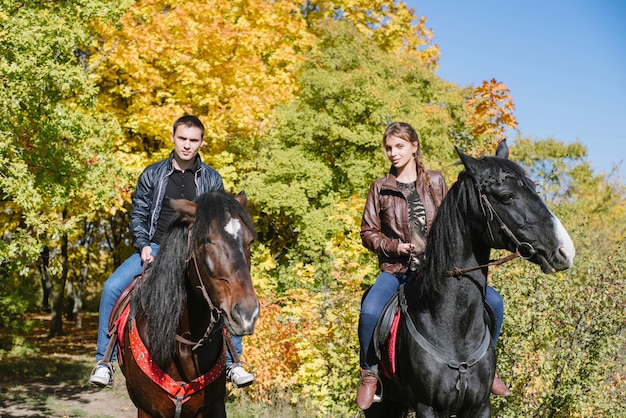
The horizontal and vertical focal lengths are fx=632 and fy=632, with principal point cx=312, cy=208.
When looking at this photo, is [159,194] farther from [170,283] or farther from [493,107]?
[493,107]

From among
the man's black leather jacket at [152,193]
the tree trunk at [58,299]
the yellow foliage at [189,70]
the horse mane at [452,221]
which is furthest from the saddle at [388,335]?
the tree trunk at [58,299]

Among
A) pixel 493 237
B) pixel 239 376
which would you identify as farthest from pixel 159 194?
pixel 493 237

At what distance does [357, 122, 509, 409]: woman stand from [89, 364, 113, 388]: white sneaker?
2027 mm

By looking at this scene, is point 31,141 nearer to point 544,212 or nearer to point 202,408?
point 202,408

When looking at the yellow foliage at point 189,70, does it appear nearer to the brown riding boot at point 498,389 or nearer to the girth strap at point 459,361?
the girth strap at point 459,361

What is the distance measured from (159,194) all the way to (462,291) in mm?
2453

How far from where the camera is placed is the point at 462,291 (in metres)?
4.62

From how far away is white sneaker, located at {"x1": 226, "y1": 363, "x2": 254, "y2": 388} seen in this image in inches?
183

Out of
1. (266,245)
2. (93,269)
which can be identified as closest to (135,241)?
(266,245)

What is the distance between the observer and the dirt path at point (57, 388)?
481 inches

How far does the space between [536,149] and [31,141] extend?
33.8 meters

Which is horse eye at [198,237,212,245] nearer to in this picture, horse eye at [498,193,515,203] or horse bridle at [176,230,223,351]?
horse bridle at [176,230,223,351]

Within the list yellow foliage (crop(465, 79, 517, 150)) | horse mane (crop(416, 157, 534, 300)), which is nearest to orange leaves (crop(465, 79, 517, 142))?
yellow foliage (crop(465, 79, 517, 150))

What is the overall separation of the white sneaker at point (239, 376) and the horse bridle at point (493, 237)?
5.42ft
